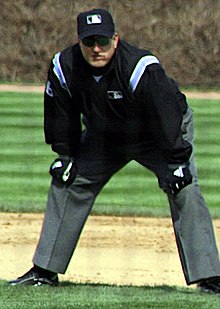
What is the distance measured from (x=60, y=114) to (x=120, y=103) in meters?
0.36

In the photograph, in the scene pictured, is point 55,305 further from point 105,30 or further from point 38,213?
point 38,213

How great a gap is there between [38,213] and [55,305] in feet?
14.2

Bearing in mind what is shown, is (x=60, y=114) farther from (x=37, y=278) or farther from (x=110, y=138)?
(x=37, y=278)

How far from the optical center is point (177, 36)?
71.6 ft

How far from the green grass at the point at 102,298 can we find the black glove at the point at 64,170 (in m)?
0.61

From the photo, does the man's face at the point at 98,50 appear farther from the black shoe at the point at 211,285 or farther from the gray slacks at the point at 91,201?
the black shoe at the point at 211,285

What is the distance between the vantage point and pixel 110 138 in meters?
5.76

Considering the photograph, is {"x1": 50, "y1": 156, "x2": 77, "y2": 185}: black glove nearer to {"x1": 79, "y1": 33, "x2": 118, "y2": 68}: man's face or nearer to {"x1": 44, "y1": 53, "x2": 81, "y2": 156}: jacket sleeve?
{"x1": 44, "y1": 53, "x2": 81, "y2": 156}: jacket sleeve

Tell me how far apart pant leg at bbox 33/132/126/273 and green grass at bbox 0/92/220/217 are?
3.49 m

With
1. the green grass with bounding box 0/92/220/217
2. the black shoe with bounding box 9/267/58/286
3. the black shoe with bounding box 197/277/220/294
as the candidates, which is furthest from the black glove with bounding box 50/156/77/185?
the green grass with bounding box 0/92/220/217

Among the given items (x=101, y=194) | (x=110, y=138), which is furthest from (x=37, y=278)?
(x=101, y=194)

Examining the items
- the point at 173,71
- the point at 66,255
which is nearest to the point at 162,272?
the point at 66,255

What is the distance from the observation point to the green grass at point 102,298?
5.04m

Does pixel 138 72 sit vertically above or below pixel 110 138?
above
